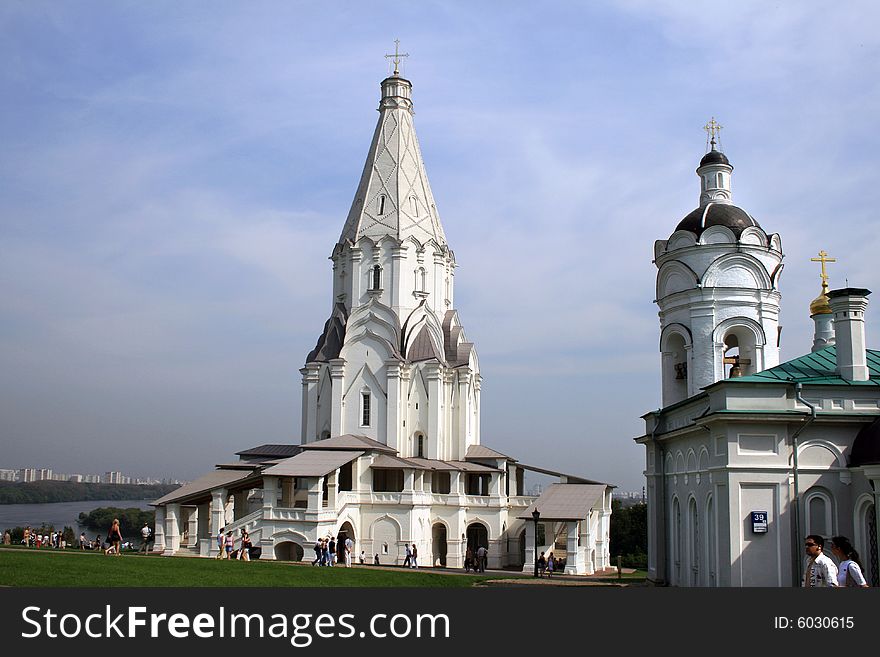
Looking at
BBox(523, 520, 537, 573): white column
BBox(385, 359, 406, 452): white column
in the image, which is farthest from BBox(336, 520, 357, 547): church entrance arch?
BBox(523, 520, 537, 573): white column

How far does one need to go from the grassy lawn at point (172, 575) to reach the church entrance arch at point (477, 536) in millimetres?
21455

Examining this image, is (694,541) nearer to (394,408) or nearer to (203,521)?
(203,521)

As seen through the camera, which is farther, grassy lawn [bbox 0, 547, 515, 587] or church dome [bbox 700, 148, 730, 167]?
church dome [bbox 700, 148, 730, 167]

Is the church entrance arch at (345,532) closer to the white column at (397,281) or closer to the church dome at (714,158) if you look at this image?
the white column at (397,281)

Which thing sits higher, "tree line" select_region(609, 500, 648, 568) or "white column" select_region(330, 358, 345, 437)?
"white column" select_region(330, 358, 345, 437)

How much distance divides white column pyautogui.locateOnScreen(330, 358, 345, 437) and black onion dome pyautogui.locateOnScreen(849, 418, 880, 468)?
30929 mm

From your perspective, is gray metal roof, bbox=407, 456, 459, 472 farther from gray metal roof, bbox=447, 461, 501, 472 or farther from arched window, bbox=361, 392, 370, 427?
arched window, bbox=361, 392, 370, 427

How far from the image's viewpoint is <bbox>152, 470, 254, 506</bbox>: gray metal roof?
36500 millimetres

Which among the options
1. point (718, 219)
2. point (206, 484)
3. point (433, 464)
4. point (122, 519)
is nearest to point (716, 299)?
point (718, 219)

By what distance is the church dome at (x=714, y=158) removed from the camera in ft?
87.2

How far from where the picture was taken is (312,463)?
125 feet

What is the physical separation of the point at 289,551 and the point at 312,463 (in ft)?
13.0

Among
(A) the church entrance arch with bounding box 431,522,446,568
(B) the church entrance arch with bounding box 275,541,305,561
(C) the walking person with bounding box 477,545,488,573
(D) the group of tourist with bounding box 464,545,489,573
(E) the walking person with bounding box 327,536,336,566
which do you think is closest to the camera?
(E) the walking person with bounding box 327,536,336,566

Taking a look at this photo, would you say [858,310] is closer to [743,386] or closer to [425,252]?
[743,386]
